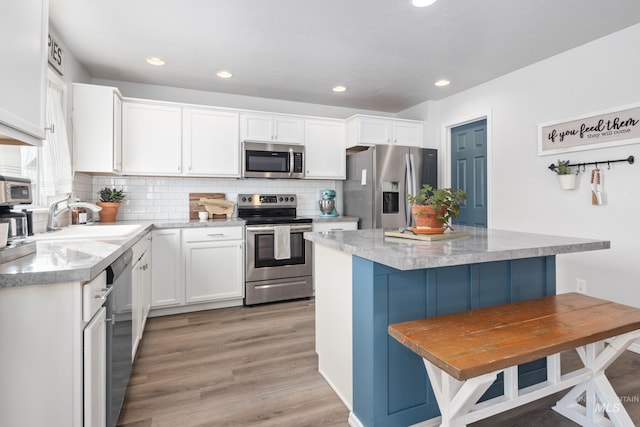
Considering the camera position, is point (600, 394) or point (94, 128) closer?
point (600, 394)

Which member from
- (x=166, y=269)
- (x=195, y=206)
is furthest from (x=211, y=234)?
(x=195, y=206)

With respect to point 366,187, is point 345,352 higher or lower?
lower

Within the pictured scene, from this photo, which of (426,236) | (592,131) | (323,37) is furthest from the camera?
(592,131)

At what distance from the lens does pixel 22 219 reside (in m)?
1.53

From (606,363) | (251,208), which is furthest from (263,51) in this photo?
(606,363)

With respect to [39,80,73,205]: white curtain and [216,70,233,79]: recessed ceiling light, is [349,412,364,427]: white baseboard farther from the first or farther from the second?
[216,70,233,79]: recessed ceiling light

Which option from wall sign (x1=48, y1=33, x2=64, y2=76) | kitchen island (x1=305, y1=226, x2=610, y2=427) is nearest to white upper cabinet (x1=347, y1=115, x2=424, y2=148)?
kitchen island (x1=305, y1=226, x2=610, y2=427)

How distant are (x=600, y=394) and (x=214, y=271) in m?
3.03

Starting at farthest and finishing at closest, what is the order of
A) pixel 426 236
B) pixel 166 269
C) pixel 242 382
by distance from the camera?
1. pixel 166 269
2. pixel 242 382
3. pixel 426 236

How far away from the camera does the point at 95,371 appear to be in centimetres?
123

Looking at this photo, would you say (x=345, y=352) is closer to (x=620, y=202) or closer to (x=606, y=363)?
(x=606, y=363)

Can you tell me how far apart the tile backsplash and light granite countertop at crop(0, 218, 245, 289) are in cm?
193

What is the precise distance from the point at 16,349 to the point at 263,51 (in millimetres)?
2638

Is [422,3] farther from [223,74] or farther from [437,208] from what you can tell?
[223,74]
